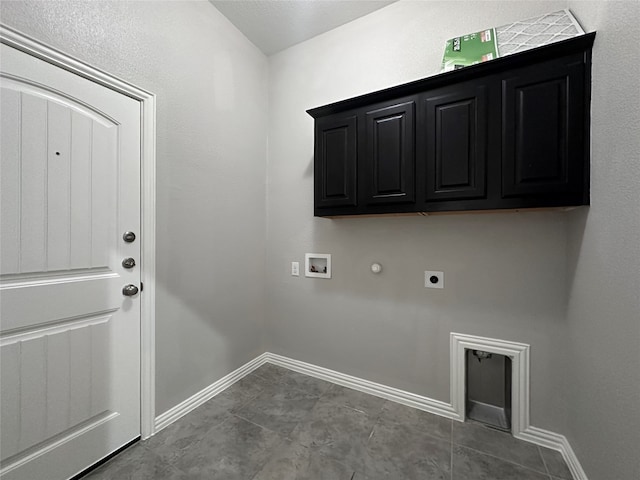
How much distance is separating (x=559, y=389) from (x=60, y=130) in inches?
117

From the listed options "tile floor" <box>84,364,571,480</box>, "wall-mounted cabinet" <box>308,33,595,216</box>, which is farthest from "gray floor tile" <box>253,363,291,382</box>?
"wall-mounted cabinet" <box>308,33,595,216</box>

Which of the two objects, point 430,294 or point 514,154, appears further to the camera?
point 430,294

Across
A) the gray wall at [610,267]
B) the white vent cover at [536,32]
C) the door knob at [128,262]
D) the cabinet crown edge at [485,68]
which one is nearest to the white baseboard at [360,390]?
the gray wall at [610,267]

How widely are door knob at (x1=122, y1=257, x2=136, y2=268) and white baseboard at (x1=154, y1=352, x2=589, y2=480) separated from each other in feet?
3.25

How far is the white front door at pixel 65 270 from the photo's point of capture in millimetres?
1069

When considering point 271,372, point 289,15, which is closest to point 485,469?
point 271,372

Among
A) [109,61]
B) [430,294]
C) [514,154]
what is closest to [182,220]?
[109,61]

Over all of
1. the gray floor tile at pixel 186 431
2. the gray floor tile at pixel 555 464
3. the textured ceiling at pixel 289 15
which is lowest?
the gray floor tile at pixel 186 431

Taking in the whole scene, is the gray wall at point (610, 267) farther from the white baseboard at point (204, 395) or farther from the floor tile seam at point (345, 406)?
the white baseboard at point (204, 395)

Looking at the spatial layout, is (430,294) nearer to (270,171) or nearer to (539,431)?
(539,431)

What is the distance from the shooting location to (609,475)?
3.27 feet

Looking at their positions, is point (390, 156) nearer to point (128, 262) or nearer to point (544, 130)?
point (544, 130)

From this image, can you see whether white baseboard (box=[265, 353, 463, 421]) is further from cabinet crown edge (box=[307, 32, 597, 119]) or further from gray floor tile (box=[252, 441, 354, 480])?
cabinet crown edge (box=[307, 32, 597, 119])

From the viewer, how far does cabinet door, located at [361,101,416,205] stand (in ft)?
5.14
